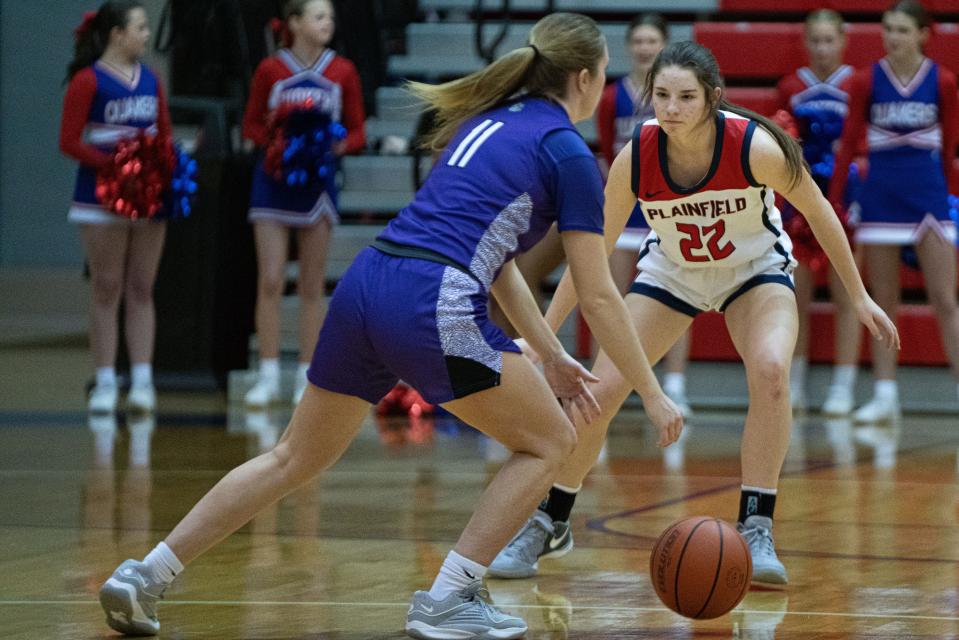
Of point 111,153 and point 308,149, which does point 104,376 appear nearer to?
point 111,153

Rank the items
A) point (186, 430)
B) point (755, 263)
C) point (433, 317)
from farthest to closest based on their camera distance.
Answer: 1. point (186, 430)
2. point (755, 263)
3. point (433, 317)

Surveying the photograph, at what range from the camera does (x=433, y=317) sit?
12.7 feet

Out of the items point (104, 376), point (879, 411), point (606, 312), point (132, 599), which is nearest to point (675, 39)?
point (879, 411)

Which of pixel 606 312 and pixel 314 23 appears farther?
pixel 314 23

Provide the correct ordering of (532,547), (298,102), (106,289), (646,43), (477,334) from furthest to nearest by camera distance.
Answer: (298,102) → (106,289) → (646,43) → (532,547) → (477,334)

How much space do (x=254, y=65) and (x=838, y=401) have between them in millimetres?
4994

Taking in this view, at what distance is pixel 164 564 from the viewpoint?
4.09m

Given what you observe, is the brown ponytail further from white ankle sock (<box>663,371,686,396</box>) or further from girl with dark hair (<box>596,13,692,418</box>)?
white ankle sock (<box>663,371,686,396</box>)

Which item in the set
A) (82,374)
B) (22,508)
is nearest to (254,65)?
(82,374)

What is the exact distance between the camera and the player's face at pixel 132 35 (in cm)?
912

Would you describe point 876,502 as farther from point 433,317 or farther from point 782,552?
point 433,317

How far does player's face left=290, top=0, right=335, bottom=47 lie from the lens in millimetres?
9586

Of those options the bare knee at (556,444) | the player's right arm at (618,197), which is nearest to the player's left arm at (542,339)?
the bare knee at (556,444)

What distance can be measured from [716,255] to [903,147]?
15.2ft
